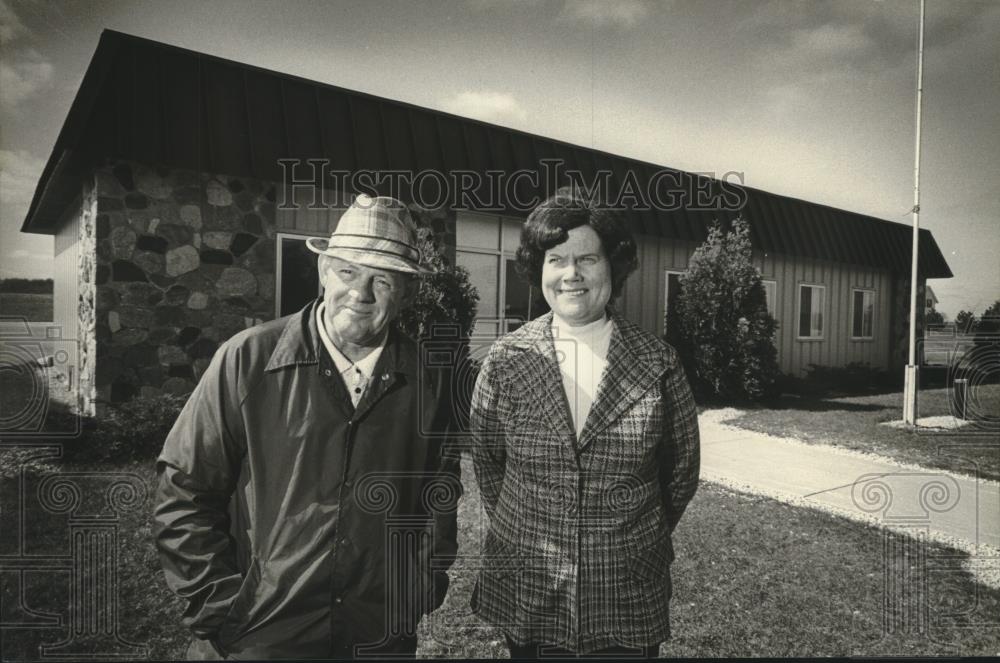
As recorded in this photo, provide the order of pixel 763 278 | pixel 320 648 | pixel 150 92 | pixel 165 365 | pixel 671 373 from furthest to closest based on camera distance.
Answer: pixel 763 278
pixel 165 365
pixel 150 92
pixel 671 373
pixel 320 648

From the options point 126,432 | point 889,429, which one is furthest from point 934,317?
point 126,432

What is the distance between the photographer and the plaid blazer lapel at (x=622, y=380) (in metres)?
1.54

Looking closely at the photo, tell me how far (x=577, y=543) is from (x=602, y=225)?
0.96 m

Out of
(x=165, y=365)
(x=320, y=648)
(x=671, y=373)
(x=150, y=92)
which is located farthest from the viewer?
(x=165, y=365)

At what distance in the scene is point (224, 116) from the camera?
2904mm

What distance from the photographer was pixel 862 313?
14.2ft

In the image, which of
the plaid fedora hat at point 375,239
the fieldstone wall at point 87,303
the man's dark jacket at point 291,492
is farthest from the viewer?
the fieldstone wall at point 87,303

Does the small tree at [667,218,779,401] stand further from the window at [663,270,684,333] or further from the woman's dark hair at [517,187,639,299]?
the woman's dark hair at [517,187,639,299]

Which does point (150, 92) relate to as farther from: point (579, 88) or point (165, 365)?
point (579, 88)

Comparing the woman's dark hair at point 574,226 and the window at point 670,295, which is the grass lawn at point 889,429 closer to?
the window at point 670,295

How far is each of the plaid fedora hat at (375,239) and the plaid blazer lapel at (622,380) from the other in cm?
66

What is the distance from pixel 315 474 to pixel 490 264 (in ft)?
7.92

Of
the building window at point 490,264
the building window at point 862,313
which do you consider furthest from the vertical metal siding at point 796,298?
the building window at point 490,264

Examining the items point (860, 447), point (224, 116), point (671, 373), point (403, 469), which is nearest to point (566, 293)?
point (671, 373)
